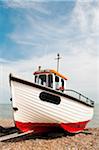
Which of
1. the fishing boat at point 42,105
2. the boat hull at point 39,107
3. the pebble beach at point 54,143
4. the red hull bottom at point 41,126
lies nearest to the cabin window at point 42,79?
the fishing boat at point 42,105

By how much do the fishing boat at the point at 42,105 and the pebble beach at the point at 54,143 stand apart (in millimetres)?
481

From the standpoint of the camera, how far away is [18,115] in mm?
12812

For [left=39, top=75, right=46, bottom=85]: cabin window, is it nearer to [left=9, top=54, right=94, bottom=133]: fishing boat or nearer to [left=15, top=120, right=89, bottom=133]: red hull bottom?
[left=9, top=54, right=94, bottom=133]: fishing boat

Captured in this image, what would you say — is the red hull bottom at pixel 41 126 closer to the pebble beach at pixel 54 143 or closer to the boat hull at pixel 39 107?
the boat hull at pixel 39 107

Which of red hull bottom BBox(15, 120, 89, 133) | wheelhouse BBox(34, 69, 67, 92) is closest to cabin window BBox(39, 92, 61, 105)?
red hull bottom BBox(15, 120, 89, 133)

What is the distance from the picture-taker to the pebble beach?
1203cm

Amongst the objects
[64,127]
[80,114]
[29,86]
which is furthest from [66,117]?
[29,86]

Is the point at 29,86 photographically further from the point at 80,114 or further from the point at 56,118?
the point at 80,114

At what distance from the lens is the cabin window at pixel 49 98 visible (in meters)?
12.9

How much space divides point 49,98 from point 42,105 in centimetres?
45

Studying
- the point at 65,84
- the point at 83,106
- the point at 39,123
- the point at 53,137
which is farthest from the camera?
the point at 65,84

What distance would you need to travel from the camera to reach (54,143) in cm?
1285

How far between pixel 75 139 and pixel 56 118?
1547 millimetres

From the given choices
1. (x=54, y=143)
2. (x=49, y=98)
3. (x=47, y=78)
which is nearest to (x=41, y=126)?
(x=54, y=143)
